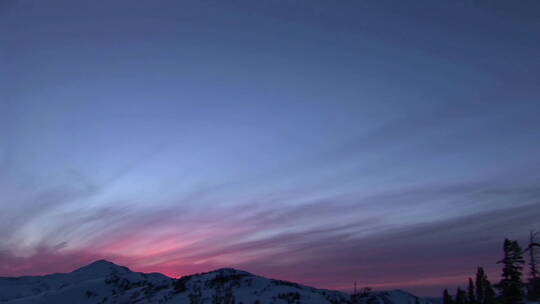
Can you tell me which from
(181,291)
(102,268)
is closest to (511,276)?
(181,291)

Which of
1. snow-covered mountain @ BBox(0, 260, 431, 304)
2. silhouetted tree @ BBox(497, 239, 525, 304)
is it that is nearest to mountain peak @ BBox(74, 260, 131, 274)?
snow-covered mountain @ BBox(0, 260, 431, 304)

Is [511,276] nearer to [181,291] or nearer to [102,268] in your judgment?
[181,291]

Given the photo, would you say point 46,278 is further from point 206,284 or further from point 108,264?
point 206,284

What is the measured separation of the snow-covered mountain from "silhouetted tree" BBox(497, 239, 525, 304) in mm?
18218

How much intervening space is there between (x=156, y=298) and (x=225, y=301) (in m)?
11.3

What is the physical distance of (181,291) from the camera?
53.0m

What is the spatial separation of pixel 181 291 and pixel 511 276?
38.9 metres

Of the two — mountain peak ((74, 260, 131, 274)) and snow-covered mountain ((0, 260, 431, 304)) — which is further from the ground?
mountain peak ((74, 260, 131, 274))

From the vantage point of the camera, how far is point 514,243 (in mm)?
42312

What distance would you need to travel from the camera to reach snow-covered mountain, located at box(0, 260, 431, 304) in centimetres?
4712

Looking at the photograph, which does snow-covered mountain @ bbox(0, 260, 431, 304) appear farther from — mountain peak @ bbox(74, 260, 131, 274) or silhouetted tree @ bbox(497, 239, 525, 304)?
silhouetted tree @ bbox(497, 239, 525, 304)

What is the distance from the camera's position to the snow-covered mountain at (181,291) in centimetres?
4712

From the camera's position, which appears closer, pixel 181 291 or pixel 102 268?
pixel 181 291

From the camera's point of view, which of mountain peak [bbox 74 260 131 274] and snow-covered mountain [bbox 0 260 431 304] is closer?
snow-covered mountain [bbox 0 260 431 304]
